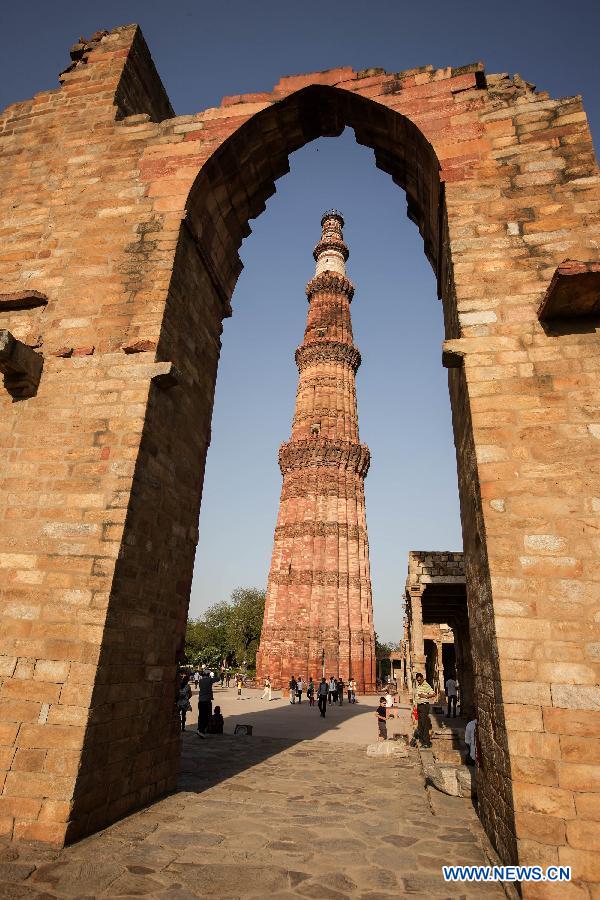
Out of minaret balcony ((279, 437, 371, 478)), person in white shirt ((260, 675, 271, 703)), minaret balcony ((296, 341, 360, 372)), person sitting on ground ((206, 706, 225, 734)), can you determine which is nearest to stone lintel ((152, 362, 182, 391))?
person sitting on ground ((206, 706, 225, 734))

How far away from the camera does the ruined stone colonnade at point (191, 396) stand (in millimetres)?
3451

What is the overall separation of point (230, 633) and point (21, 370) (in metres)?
48.8

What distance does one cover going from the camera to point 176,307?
550 centimetres

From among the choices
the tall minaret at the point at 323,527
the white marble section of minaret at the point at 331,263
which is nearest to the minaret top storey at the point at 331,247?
the white marble section of minaret at the point at 331,263

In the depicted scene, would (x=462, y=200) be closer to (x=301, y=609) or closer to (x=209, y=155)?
(x=209, y=155)

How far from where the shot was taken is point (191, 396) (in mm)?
6016

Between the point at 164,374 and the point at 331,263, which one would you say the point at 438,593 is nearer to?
the point at 164,374

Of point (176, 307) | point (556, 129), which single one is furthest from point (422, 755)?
point (556, 129)

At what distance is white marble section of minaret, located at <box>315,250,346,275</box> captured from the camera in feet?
102

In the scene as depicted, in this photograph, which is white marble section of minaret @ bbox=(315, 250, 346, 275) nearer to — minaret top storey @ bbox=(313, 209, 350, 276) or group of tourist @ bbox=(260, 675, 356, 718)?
minaret top storey @ bbox=(313, 209, 350, 276)

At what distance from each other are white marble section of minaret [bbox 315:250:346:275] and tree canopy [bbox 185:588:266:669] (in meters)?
33.3

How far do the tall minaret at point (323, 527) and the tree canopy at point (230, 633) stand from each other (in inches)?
1008

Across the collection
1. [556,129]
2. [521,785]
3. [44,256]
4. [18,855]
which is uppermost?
[556,129]

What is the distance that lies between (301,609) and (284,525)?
172 inches
